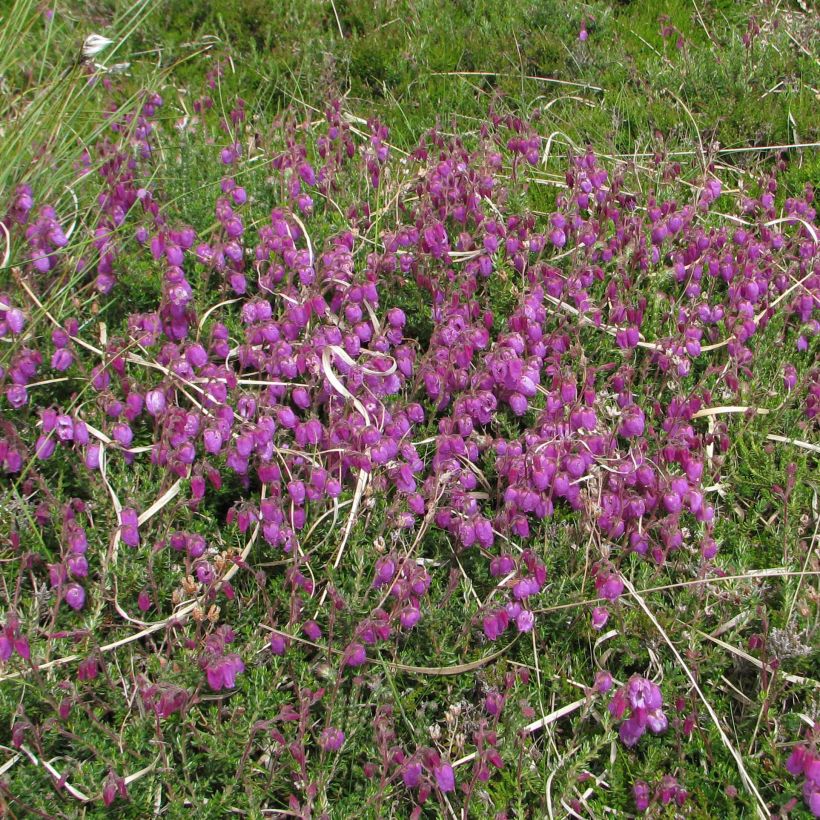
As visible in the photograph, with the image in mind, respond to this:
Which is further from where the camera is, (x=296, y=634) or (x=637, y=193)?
(x=637, y=193)

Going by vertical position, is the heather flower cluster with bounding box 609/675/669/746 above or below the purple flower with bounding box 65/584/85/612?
below

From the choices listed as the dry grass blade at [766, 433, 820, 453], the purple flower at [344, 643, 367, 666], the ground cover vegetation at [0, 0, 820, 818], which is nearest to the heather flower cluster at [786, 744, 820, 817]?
the ground cover vegetation at [0, 0, 820, 818]

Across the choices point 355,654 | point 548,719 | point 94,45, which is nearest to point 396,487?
point 355,654

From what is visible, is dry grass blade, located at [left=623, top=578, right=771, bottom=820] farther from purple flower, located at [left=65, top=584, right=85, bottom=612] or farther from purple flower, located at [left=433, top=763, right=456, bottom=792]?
purple flower, located at [left=65, top=584, right=85, bottom=612]

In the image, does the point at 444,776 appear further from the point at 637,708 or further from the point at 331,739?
the point at 637,708

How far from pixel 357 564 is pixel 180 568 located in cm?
58

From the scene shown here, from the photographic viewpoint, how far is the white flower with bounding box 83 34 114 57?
14.4 feet

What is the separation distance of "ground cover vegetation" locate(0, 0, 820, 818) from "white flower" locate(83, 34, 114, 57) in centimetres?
2

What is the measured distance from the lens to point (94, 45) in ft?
14.9

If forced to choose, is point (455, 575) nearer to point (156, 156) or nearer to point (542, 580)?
point (542, 580)

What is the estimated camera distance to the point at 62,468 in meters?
3.39

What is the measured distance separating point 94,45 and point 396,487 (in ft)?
8.76

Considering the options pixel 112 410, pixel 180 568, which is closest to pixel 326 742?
pixel 180 568

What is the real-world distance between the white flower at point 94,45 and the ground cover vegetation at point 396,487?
2 cm
